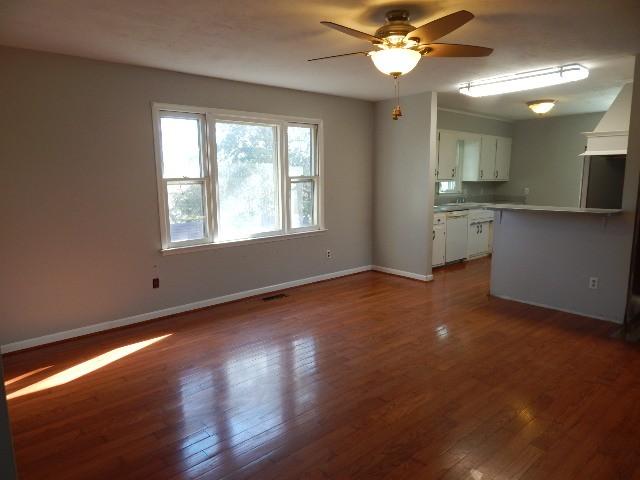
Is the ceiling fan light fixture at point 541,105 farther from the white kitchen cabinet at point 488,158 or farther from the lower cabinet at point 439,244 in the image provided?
the lower cabinet at point 439,244

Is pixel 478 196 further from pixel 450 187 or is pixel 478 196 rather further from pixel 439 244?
pixel 439 244

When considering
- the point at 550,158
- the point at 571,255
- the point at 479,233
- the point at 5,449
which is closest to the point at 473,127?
the point at 550,158

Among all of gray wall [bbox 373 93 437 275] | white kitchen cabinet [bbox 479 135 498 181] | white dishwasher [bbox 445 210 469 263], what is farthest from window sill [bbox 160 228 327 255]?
white kitchen cabinet [bbox 479 135 498 181]

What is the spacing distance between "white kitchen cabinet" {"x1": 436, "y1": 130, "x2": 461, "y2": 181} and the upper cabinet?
46 cm

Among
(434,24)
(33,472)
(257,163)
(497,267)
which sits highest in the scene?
(434,24)

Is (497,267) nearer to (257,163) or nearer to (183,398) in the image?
(257,163)

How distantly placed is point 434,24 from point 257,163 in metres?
2.95

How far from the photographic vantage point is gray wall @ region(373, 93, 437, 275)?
5266 mm

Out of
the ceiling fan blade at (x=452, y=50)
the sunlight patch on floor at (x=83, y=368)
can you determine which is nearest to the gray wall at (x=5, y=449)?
the sunlight patch on floor at (x=83, y=368)

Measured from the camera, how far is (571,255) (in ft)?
13.4

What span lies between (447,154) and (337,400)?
5069 millimetres

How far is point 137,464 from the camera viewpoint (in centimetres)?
204

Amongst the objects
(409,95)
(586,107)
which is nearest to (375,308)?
(409,95)

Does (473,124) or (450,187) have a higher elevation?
(473,124)
